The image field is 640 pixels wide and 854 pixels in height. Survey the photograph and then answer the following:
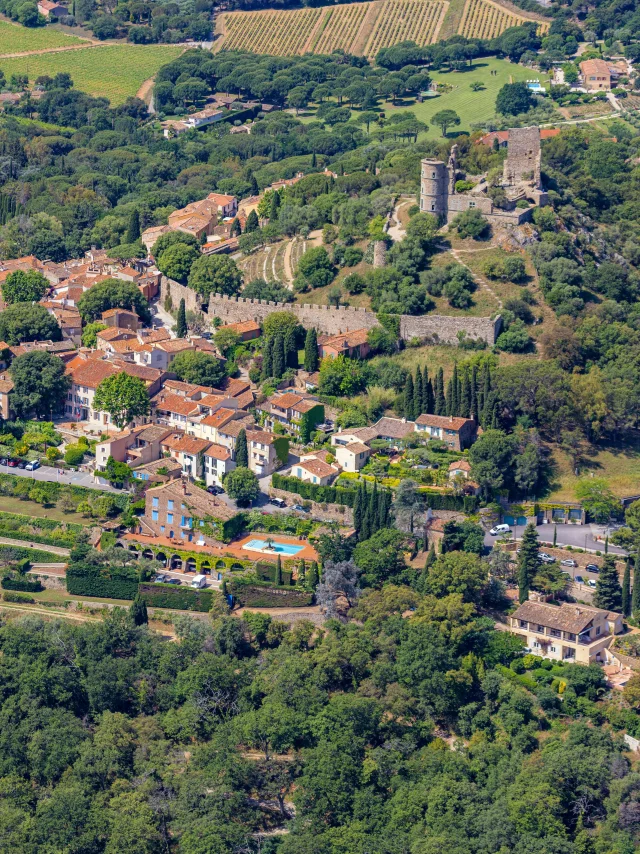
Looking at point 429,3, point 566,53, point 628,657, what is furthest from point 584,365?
point 429,3

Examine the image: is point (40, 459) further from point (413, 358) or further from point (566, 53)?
point (566, 53)

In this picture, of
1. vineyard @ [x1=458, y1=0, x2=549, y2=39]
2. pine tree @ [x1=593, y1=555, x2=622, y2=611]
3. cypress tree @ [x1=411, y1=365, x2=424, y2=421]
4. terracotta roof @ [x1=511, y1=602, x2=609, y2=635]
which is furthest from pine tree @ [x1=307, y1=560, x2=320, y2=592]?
vineyard @ [x1=458, y1=0, x2=549, y2=39]

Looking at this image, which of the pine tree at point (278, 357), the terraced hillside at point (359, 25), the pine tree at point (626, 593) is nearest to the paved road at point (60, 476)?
the pine tree at point (278, 357)

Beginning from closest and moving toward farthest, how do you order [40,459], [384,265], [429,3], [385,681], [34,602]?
1. [385,681]
2. [34,602]
3. [40,459]
4. [384,265]
5. [429,3]

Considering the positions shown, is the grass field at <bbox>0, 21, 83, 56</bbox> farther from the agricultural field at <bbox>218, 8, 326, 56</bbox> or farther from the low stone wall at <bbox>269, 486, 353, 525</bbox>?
the low stone wall at <bbox>269, 486, 353, 525</bbox>

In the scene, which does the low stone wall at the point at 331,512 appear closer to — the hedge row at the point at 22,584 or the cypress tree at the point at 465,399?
the cypress tree at the point at 465,399
